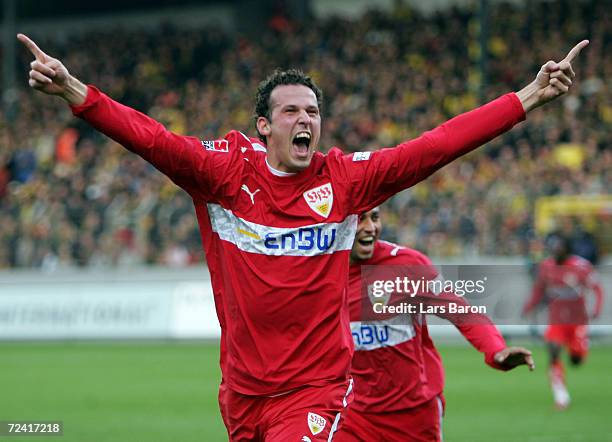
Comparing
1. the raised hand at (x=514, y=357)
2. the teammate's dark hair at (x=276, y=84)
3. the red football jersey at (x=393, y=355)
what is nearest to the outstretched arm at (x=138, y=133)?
the teammate's dark hair at (x=276, y=84)

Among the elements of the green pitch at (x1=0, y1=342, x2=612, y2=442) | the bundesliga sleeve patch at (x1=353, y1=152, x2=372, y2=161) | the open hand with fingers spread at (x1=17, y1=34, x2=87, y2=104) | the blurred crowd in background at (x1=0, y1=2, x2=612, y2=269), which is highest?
the blurred crowd in background at (x1=0, y1=2, x2=612, y2=269)

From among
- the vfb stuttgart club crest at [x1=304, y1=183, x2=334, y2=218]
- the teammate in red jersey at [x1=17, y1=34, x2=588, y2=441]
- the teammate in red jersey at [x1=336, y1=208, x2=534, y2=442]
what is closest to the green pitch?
the teammate in red jersey at [x1=336, y1=208, x2=534, y2=442]

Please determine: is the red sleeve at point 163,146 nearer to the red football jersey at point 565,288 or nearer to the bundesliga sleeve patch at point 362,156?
the bundesliga sleeve patch at point 362,156

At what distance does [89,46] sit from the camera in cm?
3553

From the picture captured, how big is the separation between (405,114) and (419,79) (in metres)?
1.42

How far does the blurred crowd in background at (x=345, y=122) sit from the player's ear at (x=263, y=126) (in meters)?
15.2

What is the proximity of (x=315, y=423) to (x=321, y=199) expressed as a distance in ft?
3.41

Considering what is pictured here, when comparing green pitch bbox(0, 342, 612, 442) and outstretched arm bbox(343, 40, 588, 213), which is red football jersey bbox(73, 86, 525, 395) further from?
green pitch bbox(0, 342, 612, 442)

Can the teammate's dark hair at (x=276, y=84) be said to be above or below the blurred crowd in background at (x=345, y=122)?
below

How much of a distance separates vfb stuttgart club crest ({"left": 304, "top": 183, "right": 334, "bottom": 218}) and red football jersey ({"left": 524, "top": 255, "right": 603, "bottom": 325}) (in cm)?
989

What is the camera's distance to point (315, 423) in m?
5.50

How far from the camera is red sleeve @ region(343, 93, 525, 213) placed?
5438 mm

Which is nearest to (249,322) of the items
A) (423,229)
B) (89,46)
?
(423,229)

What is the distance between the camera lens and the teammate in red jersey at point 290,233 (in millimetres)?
5488
